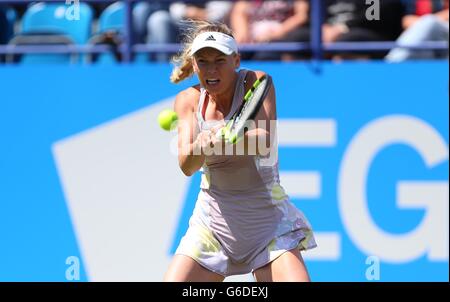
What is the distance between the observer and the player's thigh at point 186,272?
5.23 metres

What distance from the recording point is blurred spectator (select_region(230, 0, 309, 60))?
8461 mm

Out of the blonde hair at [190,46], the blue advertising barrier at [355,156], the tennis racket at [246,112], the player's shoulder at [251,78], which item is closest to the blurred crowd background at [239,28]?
the blue advertising barrier at [355,156]

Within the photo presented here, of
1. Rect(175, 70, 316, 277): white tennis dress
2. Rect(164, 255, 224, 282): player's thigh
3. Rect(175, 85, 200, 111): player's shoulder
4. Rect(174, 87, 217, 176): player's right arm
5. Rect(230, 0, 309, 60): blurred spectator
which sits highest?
Rect(230, 0, 309, 60): blurred spectator

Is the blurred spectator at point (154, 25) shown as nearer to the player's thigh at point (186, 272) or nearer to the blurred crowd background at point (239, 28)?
the blurred crowd background at point (239, 28)

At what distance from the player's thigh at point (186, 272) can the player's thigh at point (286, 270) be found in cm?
29

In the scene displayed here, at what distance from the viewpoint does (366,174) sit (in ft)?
24.7

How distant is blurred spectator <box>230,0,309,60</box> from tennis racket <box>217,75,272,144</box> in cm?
334

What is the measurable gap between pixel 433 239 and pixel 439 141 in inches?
26.8

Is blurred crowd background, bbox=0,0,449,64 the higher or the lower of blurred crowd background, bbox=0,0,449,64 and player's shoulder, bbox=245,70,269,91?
the higher

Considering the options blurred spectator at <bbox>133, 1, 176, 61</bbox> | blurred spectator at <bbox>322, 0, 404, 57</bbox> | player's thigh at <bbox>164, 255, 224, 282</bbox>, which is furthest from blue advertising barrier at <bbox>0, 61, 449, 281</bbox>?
player's thigh at <bbox>164, 255, 224, 282</bbox>

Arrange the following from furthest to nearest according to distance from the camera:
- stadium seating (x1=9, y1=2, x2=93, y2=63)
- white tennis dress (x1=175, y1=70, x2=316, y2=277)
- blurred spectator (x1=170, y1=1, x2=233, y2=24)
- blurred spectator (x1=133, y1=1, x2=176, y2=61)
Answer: blurred spectator (x1=170, y1=1, x2=233, y2=24)
blurred spectator (x1=133, y1=1, x2=176, y2=61)
stadium seating (x1=9, y1=2, x2=93, y2=63)
white tennis dress (x1=175, y1=70, x2=316, y2=277)

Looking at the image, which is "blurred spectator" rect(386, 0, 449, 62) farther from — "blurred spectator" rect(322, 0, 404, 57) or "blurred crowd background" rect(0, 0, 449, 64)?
"blurred spectator" rect(322, 0, 404, 57)
